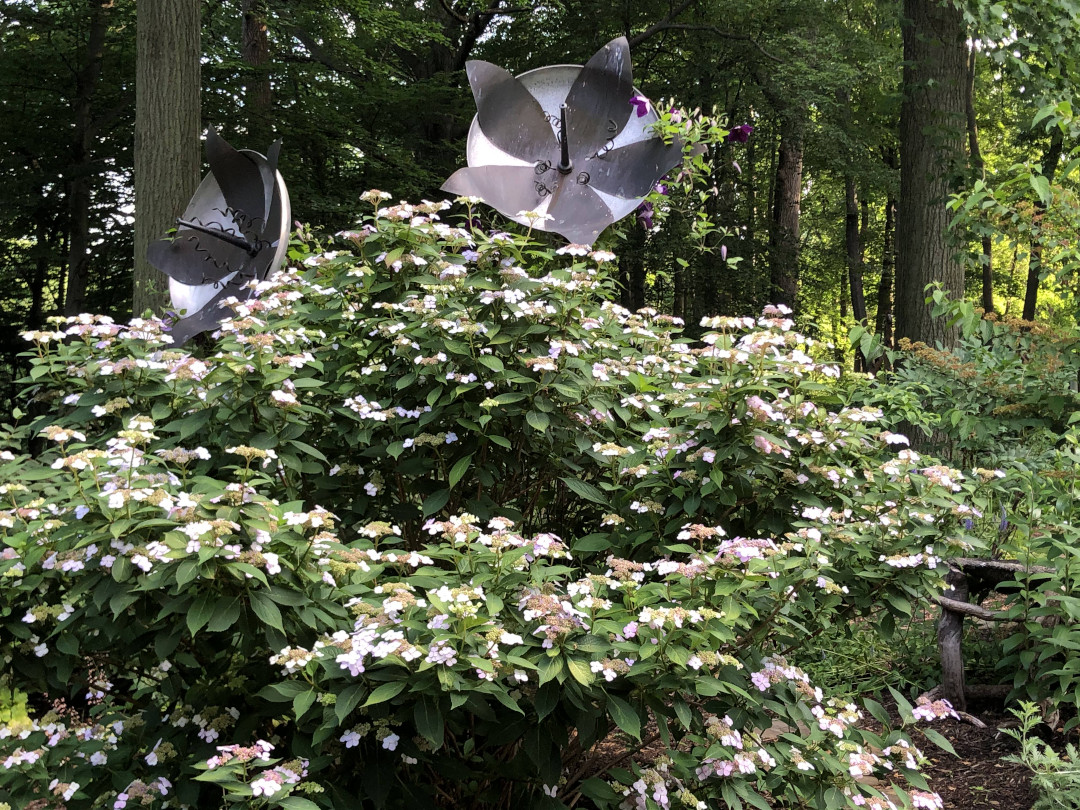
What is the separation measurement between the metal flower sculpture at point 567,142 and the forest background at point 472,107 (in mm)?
430

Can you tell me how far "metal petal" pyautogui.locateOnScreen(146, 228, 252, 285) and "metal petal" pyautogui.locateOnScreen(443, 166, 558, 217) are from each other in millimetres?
1215

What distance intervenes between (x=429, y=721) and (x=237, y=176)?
3.64 metres

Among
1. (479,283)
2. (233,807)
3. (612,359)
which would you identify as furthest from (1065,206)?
(233,807)

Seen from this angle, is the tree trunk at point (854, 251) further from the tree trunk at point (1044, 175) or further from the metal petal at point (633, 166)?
the metal petal at point (633, 166)

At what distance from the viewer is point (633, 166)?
160 inches

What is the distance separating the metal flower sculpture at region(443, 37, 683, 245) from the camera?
3.97 meters

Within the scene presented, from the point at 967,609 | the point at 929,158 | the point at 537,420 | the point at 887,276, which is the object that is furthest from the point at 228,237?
the point at 887,276

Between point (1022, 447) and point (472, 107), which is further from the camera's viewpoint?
point (472, 107)

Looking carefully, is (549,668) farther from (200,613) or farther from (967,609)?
(967,609)

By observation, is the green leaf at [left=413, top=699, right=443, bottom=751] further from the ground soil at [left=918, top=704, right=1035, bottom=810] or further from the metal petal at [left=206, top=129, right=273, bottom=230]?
the metal petal at [left=206, top=129, right=273, bottom=230]

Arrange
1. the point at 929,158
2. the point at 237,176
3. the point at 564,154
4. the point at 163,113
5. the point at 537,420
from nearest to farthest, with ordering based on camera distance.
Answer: the point at 537,420 → the point at 564,154 → the point at 237,176 → the point at 163,113 → the point at 929,158

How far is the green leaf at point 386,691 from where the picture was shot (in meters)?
1.54

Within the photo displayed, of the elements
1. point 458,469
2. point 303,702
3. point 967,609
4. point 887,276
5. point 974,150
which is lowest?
point 967,609

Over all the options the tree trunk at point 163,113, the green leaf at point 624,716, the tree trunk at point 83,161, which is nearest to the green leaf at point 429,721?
the green leaf at point 624,716
